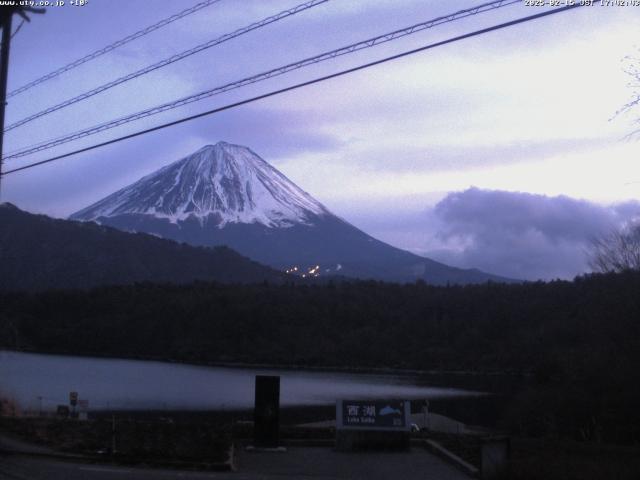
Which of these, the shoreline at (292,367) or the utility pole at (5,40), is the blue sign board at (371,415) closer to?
the utility pole at (5,40)

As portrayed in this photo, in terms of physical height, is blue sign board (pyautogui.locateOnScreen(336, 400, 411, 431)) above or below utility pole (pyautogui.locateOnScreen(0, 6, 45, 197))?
below

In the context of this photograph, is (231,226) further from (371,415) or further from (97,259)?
(371,415)

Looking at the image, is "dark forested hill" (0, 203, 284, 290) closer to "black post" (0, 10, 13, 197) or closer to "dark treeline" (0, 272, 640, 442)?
"dark treeline" (0, 272, 640, 442)

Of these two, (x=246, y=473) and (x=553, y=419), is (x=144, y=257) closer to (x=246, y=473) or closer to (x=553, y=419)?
(x=553, y=419)

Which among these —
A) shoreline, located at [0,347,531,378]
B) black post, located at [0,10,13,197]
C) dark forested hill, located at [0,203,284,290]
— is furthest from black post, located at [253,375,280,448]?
dark forested hill, located at [0,203,284,290]

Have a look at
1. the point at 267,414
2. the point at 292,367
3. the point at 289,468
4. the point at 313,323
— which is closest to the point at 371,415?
the point at 267,414

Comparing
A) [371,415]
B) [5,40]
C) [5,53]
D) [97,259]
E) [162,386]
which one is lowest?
[371,415]

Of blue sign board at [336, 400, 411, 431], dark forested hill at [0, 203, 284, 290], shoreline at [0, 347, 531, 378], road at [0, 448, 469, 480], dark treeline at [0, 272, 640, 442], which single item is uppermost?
dark forested hill at [0, 203, 284, 290]
